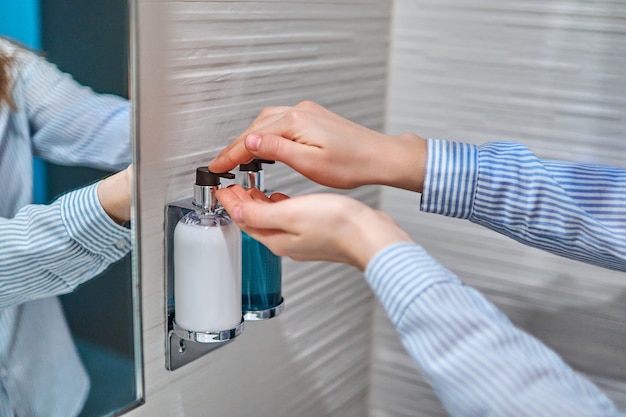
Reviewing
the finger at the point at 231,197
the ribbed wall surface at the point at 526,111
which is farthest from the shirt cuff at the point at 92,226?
the ribbed wall surface at the point at 526,111

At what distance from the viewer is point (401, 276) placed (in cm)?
69

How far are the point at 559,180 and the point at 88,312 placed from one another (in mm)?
611

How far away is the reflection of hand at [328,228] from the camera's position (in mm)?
720

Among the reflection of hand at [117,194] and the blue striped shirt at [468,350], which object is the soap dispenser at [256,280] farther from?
the blue striped shirt at [468,350]

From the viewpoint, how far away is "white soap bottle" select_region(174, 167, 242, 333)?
857 mm

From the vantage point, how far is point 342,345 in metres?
1.37

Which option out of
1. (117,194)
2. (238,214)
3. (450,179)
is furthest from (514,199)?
(117,194)

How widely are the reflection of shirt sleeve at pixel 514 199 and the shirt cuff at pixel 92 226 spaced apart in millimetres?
370

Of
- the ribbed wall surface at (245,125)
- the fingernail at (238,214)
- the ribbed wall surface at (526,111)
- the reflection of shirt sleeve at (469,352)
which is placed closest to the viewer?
the reflection of shirt sleeve at (469,352)

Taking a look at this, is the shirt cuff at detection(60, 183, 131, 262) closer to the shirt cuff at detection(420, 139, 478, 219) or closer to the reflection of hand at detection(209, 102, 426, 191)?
the reflection of hand at detection(209, 102, 426, 191)

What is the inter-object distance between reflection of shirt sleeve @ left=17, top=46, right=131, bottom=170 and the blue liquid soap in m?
0.19

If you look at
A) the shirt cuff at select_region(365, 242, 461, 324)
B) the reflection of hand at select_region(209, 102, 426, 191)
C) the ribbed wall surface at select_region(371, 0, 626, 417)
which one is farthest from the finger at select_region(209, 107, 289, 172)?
the ribbed wall surface at select_region(371, 0, 626, 417)

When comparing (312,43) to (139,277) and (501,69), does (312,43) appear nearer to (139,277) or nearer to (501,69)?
(501,69)

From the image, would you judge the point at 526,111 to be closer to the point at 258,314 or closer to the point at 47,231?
the point at 258,314
